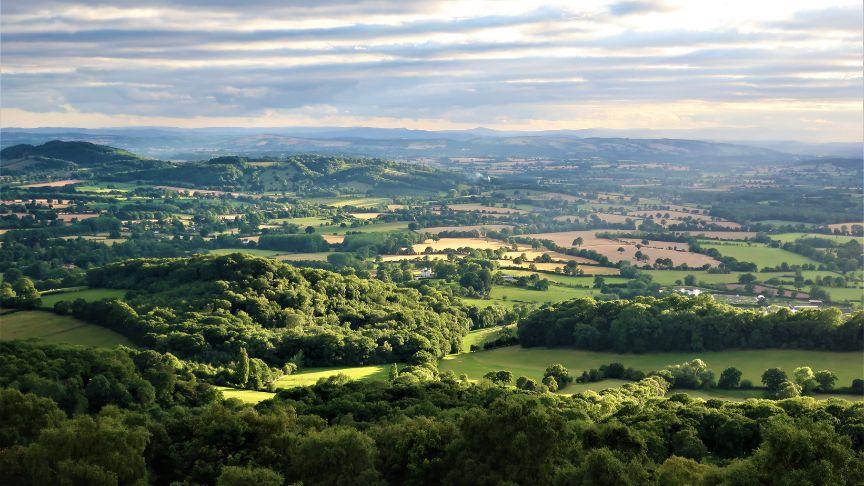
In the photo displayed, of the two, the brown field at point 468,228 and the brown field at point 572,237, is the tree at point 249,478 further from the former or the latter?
the brown field at point 468,228

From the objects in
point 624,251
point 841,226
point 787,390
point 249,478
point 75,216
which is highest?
point 249,478

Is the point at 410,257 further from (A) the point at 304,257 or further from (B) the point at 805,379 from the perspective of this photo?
(B) the point at 805,379

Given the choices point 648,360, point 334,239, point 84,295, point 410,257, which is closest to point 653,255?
point 410,257

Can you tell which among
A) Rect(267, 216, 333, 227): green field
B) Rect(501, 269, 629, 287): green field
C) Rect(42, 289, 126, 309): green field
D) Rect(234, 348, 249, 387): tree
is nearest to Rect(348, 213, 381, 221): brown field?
Rect(267, 216, 333, 227): green field

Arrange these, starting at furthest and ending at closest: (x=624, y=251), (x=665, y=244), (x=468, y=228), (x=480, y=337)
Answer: (x=468, y=228)
(x=665, y=244)
(x=624, y=251)
(x=480, y=337)

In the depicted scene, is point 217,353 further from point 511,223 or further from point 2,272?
point 511,223

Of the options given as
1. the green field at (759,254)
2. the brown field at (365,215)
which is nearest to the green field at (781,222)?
the green field at (759,254)

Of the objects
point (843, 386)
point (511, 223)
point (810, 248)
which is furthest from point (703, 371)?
point (511, 223)
